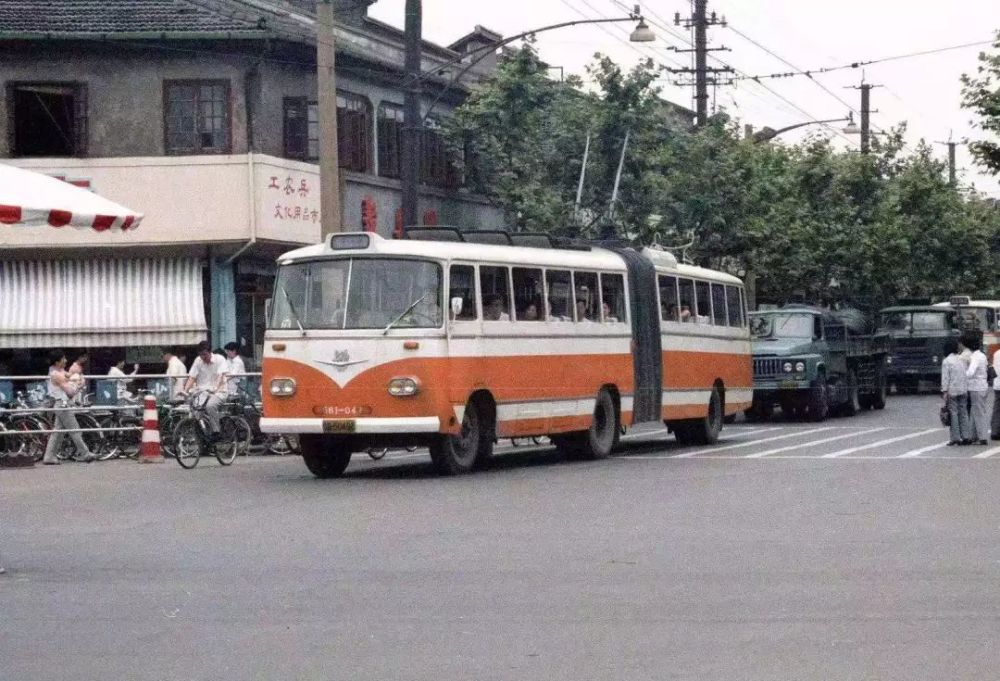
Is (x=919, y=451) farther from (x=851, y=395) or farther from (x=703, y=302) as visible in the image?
(x=851, y=395)

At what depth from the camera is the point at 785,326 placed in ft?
129

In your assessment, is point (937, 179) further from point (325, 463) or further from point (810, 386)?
point (325, 463)

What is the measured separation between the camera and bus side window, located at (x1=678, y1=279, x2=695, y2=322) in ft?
99.8

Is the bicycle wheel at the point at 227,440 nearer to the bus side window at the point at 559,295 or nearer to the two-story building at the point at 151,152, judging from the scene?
the bus side window at the point at 559,295

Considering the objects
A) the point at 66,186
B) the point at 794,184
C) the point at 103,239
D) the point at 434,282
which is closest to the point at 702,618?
the point at 66,186

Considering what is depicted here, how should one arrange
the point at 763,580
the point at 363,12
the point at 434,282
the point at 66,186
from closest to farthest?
1. the point at 763,580
2. the point at 66,186
3. the point at 434,282
4. the point at 363,12

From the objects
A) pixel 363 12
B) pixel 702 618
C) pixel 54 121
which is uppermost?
pixel 363 12

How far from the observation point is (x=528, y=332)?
24.8 metres

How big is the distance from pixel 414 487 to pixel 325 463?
9.02ft

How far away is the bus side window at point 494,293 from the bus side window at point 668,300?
546cm

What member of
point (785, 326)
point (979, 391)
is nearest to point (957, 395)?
point (979, 391)

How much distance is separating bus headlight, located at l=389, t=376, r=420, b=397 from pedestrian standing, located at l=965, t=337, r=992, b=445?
32.8 ft

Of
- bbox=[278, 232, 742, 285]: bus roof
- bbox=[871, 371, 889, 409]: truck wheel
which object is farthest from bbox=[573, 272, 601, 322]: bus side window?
bbox=[871, 371, 889, 409]: truck wheel

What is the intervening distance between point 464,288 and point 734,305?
35.7ft
